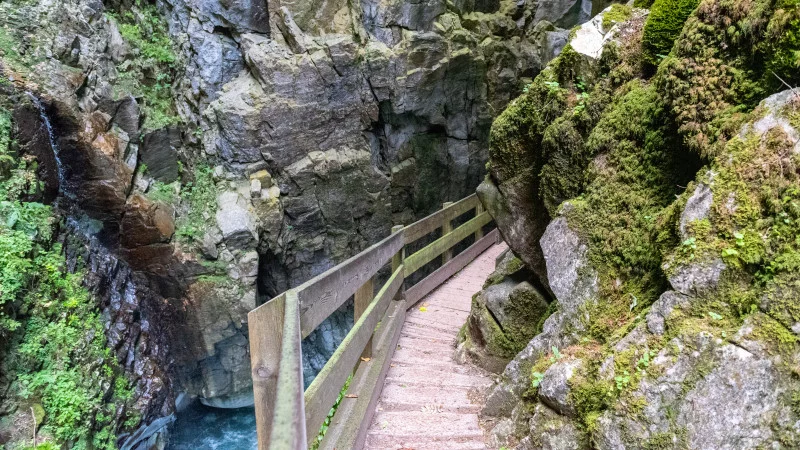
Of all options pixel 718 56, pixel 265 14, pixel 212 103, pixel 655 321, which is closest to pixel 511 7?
pixel 265 14

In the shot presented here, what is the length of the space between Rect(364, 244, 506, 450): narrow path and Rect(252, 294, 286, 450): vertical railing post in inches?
54.4

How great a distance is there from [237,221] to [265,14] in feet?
16.2

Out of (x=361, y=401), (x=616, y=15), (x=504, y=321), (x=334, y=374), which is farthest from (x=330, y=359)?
(x=616, y=15)

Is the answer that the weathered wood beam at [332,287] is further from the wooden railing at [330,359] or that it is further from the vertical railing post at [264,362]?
the vertical railing post at [264,362]

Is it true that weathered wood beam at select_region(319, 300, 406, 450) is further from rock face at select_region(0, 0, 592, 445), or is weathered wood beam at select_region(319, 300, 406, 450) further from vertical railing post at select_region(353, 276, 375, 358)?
rock face at select_region(0, 0, 592, 445)

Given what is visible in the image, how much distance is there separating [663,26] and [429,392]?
325 centimetres

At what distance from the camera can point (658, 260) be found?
2.59m

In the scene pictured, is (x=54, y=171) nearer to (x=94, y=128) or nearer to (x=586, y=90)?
(x=94, y=128)

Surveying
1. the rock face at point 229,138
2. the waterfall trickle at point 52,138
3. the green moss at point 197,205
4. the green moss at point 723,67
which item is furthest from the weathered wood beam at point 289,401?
the green moss at point 197,205

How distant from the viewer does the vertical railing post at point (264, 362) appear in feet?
5.50

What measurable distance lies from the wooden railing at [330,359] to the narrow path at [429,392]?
5.4 inches

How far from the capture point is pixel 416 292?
5684 millimetres

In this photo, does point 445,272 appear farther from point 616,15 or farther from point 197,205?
point 197,205

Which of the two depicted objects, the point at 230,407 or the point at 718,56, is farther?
the point at 230,407
